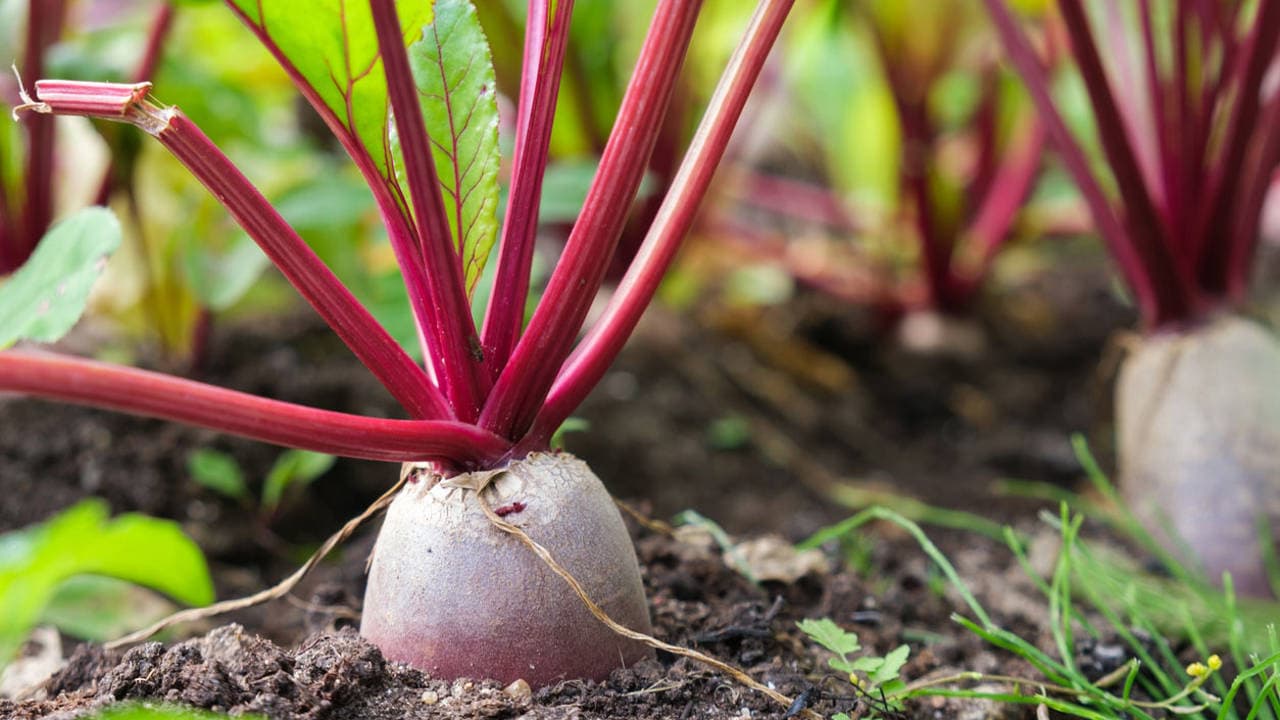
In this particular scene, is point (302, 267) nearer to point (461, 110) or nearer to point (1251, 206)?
point (461, 110)

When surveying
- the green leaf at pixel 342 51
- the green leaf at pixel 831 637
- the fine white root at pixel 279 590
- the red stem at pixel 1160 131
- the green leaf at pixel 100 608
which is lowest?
the green leaf at pixel 100 608

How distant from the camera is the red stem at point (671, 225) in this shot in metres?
0.67

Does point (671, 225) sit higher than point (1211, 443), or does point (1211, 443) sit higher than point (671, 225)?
point (671, 225)

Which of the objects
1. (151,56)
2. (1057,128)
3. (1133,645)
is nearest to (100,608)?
(151,56)

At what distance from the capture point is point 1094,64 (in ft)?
3.43

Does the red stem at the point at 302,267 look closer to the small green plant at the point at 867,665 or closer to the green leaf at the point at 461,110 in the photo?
the green leaf at the point at 461,110

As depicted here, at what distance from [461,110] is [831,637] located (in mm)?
426

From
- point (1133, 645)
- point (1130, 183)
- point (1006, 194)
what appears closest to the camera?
point (1133, 645)

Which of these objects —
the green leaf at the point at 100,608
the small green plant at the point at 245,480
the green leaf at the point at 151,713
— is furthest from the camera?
the small green plant at the point at 245,480

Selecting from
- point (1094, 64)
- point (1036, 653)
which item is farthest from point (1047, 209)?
point (1036, 653)

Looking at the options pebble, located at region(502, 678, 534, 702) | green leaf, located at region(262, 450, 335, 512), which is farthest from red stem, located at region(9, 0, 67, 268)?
pebble, located at region(502, 678, 534, 702)

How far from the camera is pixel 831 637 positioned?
691 mm

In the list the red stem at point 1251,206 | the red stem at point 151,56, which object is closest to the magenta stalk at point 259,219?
the red stem at point 151,56

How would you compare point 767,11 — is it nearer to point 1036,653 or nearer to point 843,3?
point 1036,653
